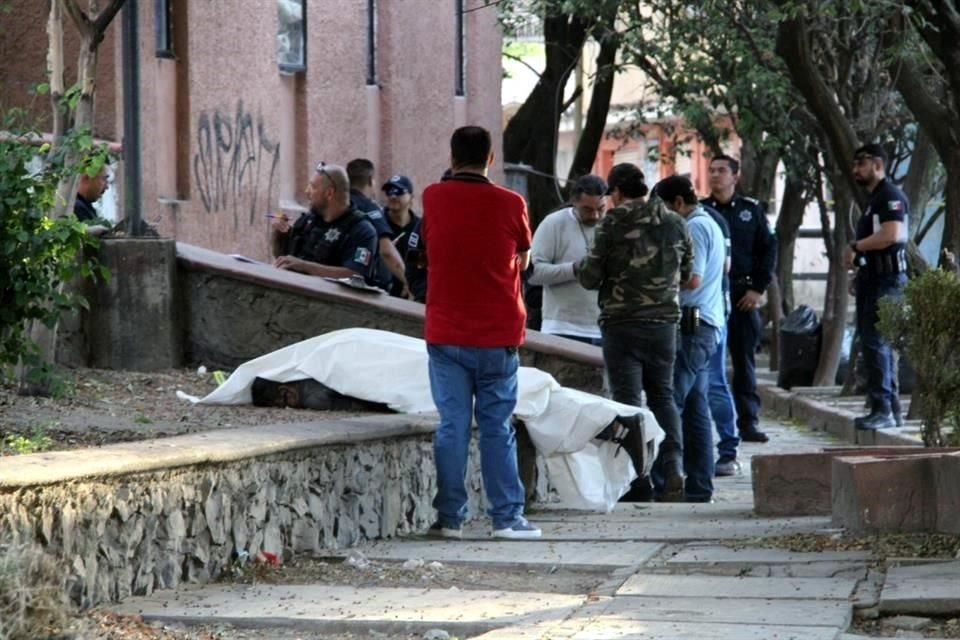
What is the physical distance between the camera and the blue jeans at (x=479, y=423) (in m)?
8.75

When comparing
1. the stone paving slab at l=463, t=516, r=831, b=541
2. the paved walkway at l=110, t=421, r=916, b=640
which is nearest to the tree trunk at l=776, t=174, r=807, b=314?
the stone paving slab at l=463, t=516, r=831, b=541

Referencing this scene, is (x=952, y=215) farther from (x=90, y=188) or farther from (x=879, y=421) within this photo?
(x=90, y=188)

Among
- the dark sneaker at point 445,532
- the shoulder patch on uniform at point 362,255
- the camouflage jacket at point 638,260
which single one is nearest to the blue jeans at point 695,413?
the camouflage jacket at point 638,260

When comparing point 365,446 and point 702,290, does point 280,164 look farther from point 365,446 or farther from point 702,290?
point 365,446

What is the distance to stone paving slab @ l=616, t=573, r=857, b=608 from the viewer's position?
6.96 meters

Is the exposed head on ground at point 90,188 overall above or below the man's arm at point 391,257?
above

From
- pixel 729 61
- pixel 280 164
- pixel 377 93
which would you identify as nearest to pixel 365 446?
pixel 280 164

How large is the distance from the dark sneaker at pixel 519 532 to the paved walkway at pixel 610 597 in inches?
3.2

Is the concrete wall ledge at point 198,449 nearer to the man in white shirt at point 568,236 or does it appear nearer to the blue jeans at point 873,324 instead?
the man in white shirt at point 568,236

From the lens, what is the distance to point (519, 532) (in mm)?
8789

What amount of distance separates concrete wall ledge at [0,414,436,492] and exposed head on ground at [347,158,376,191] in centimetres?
420

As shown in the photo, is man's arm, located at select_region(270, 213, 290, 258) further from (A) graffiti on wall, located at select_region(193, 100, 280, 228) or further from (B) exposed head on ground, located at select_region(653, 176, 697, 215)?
(A) graffiti on wall, located at select_region(193, 100, 280, 228)

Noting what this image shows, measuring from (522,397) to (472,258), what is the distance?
4.79 ft

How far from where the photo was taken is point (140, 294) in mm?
11500
